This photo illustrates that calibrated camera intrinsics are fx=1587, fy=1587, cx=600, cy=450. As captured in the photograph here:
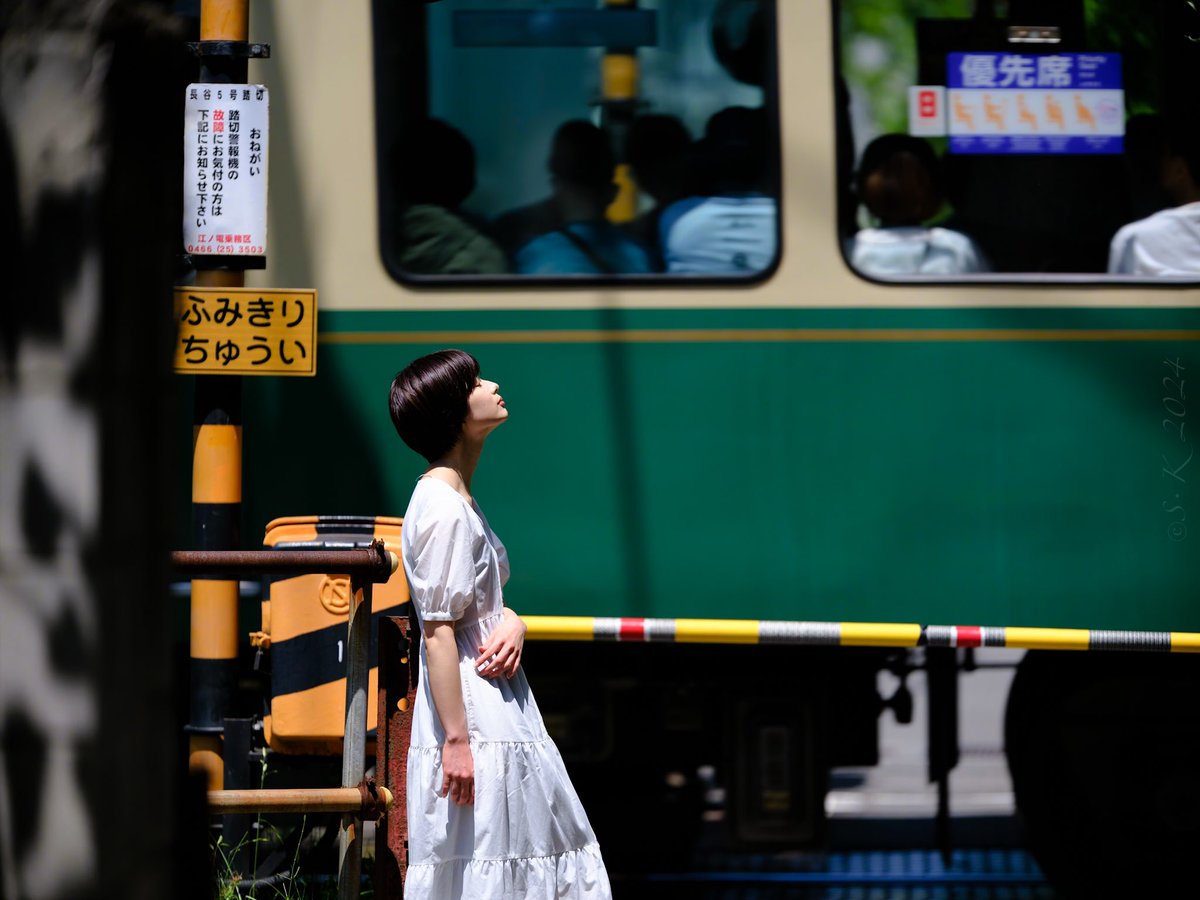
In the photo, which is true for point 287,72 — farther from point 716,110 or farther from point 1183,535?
point 1183,535

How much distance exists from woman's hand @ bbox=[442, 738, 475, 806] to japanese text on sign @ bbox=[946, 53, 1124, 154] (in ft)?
8.14

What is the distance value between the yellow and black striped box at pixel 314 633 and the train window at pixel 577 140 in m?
0.85

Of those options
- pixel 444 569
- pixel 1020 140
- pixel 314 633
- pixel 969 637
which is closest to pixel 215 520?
pixel 314 633

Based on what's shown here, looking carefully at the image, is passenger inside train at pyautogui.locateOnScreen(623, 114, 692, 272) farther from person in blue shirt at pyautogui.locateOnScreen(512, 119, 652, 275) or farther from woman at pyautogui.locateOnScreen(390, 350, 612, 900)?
woman at pyautogui.locateOnScreen(390, 350, 612, 900)

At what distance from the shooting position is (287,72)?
4.77 meters

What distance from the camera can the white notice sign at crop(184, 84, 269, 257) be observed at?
162 inches

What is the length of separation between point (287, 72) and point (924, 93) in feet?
6.22

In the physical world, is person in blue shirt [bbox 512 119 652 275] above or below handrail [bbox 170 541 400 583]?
above

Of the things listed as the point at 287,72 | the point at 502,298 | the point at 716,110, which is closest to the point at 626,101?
the point at 716,110

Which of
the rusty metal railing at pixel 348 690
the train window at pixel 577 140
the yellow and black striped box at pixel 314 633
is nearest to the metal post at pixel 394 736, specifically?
the rusty metal railing at pixel 348 690

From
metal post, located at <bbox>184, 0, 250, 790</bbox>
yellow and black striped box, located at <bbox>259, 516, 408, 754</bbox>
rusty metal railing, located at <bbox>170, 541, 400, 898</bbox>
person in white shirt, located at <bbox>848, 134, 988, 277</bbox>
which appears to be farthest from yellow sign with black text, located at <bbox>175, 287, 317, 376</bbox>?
person in white shirt, located at <bbox>848, 134, 988, 277</bbox>

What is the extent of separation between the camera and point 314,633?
14.4ft

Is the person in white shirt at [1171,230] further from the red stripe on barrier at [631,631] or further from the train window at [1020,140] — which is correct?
the red stripe on barrier at [631,631]

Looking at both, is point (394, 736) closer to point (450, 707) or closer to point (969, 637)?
point (450, 707)
